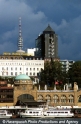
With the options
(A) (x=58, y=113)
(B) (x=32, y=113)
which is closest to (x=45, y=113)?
(B) (x=32, y=113)

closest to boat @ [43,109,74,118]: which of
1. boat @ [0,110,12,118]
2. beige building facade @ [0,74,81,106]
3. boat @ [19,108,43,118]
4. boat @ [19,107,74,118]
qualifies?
boat @ [19,107,74,118]

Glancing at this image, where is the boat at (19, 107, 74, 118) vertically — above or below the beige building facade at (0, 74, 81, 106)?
below

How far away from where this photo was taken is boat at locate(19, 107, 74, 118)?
16324cm

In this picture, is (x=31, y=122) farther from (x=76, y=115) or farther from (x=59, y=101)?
(x=59, y=101)

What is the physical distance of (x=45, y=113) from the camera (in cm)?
16388

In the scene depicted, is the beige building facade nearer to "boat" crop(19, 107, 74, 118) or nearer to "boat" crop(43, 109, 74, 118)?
"boat" crop(19, 107, 74, 118)

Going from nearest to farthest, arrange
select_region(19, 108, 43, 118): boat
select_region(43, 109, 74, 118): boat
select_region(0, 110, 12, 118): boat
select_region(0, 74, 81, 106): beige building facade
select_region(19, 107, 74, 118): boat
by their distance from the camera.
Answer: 1. select_region(0, 110, 12, 118): boat
2. select_region(19, 108, 43, 118): boat
3. select_region(19, 107, 74, 118): boat
4. select_region(43, 109, 74, 118): boat
5. select_region(0, 74, 81, 106): beige building facade

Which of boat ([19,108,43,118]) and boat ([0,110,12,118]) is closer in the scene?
boat ([0,110,12,118])

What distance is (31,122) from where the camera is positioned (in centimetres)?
13988

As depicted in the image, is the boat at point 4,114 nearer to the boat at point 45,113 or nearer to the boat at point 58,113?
the boat at point 45,113

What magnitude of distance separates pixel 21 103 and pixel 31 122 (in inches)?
1452

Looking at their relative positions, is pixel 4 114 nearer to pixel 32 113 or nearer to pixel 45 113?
pixel 32 113

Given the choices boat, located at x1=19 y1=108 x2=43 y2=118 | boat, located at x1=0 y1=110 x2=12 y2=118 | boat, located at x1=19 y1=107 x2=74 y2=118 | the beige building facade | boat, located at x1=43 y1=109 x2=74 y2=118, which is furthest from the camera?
the beige building facade

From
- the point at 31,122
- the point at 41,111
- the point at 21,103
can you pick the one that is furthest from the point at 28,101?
the point at 31,122
